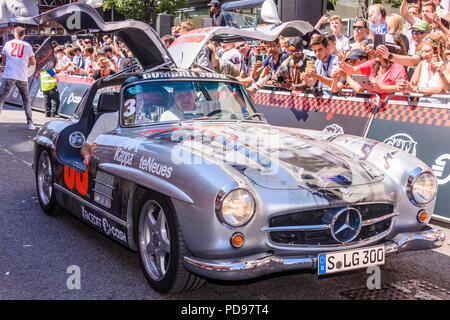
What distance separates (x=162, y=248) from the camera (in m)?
3.49

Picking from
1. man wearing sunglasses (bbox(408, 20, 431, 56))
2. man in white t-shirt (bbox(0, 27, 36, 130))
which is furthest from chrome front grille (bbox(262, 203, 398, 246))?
man in white t-shirt (bbox(0, 27, 36, 130))

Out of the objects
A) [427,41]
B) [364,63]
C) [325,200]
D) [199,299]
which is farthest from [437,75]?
[199,299]

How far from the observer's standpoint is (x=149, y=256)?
367 centimetres

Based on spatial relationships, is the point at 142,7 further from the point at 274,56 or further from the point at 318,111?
the point at 318,111

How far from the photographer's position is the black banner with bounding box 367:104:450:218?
5.29 meters

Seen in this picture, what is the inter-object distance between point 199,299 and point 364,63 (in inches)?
189

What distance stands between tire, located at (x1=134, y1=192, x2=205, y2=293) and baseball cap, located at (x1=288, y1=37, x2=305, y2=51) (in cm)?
456

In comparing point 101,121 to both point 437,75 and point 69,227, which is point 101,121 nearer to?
point 69,227

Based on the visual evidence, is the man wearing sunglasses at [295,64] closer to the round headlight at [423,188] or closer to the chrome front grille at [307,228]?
the round headlight at [423,188]

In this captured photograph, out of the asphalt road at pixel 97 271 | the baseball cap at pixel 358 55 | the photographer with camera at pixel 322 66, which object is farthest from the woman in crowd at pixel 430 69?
the asphalt road at pixel 97 271

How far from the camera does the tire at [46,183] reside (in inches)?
208

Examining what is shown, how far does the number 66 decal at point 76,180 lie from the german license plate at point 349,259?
218 centimetres

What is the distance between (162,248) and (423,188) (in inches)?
73.1

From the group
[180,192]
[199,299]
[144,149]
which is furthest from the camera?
[144,149]
